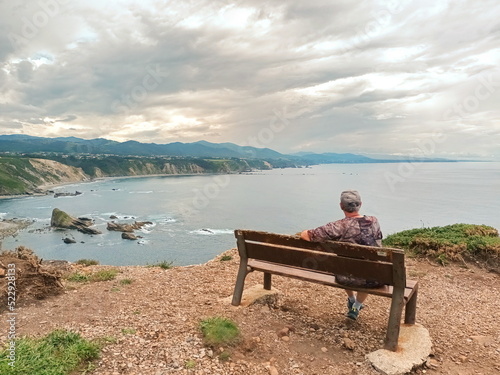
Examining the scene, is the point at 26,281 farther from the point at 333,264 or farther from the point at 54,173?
the point at 54,173

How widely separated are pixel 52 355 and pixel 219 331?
1.82 meters

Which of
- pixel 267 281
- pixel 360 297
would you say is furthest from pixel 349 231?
pixel 267 281

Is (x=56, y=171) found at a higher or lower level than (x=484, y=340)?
lower

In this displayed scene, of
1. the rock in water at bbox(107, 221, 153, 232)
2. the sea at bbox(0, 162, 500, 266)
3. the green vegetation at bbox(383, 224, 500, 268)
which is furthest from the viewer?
the rock in water at bbox(107, 221, 153, 232)

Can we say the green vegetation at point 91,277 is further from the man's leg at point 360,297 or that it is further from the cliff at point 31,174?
the cliff at point 31,174

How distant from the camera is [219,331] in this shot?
4340mm

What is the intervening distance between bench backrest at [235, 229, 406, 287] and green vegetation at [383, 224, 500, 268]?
6494 mm

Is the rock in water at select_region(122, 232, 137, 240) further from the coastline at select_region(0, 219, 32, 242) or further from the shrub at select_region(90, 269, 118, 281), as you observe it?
the shrub at select_region(90, 269, 118, 281)

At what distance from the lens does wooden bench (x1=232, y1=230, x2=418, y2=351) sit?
4219 mm

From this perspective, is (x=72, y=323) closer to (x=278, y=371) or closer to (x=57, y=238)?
(x=278, y=371)

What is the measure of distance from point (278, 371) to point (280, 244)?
1728 millimetres

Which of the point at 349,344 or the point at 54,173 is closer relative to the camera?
the point at 349,344

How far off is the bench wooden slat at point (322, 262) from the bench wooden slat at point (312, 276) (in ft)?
0.34

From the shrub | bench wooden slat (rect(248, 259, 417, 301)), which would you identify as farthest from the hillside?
bench wooden slat (rect(248, 259, 417, 301))
